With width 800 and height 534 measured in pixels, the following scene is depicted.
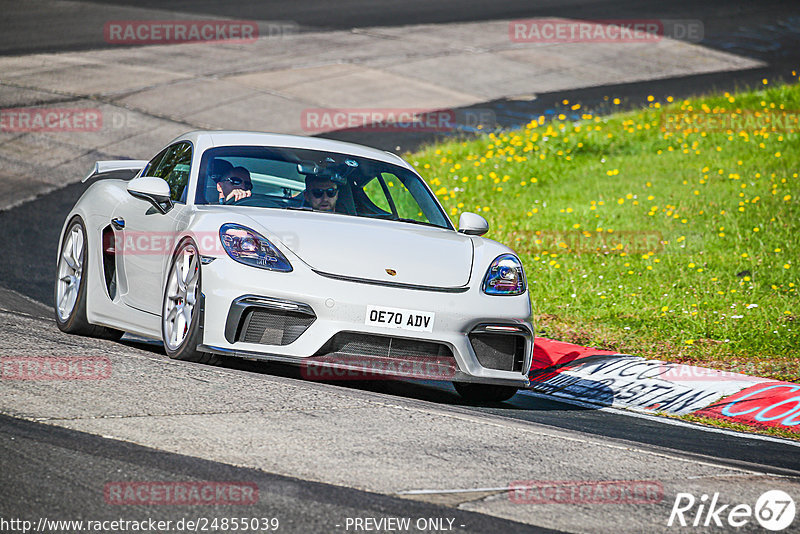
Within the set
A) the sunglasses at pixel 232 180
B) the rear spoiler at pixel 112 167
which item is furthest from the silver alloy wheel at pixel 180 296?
the rear spoiler at pixel 112 167

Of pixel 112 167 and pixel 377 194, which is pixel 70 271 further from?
pixel 377 194

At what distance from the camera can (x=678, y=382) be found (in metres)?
8.16

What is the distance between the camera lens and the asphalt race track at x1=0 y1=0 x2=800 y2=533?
4047 millimetres

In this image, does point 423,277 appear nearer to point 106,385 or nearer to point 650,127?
point 106,385

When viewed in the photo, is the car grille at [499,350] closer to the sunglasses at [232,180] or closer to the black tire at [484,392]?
the black tire at [484,392]

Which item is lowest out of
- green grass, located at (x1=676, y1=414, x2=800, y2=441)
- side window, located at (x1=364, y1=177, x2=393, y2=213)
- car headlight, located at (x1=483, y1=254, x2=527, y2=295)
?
green grass, located at (x1=676, y1=414, x2=800, y2=441)

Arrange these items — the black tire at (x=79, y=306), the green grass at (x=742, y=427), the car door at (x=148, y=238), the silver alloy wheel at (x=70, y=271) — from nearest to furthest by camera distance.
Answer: the car door at (x=148, y=238) → the green grass at (x=742, y=427) → the black tire at (x=79, y=306) → the silver alloy wheel at (x=70, y=271)

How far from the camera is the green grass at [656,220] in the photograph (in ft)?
31.4

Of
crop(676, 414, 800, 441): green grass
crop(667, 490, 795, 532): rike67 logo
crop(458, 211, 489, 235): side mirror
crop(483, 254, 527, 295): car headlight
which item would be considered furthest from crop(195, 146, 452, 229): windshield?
crop(667, 490, 795, 532): rike67 logo

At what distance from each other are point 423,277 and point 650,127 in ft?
43.2

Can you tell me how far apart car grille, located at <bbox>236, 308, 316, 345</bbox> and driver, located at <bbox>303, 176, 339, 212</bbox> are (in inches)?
50.0

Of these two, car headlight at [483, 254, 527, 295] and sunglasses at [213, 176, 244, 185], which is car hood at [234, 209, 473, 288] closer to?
car headlight at [483, 254, 527, 295]

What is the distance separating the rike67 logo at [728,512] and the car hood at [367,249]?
2208mm

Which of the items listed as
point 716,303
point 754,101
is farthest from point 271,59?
point 716,303
